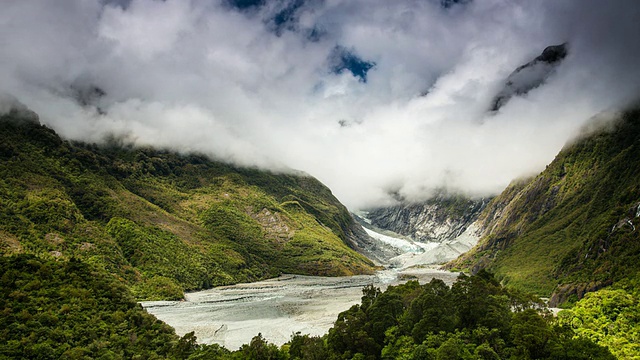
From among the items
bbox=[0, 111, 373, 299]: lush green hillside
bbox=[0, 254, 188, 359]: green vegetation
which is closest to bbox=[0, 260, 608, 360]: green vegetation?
bbox=[0, 254, 188, 359]: green vegetation

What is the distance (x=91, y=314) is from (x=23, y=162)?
14108 cm

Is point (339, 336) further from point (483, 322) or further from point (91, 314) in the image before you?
point (91, 314)

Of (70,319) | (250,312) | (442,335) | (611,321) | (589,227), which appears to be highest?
(70,319)

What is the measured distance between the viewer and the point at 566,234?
13138cm

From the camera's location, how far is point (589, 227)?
115m

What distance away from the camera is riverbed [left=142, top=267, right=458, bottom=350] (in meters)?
77.2

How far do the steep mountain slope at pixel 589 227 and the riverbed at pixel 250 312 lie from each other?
56380mm

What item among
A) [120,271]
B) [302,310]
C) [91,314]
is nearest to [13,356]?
[91,314]

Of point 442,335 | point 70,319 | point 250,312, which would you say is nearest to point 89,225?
point 250,312

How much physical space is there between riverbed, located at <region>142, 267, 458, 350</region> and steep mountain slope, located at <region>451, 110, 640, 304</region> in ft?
185

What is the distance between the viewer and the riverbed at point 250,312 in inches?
3041

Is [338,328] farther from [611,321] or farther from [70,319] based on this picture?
[611,321]

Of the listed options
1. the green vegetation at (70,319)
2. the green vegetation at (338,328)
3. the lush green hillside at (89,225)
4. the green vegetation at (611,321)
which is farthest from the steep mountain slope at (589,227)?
the lush green hillside at (89,225)

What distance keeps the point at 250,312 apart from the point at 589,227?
108080 mm
